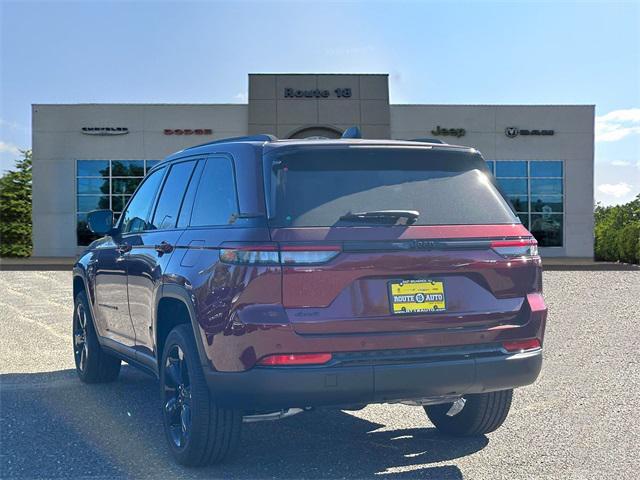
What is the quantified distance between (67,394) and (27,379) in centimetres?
87

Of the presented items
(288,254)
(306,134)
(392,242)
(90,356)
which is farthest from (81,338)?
(306,134)

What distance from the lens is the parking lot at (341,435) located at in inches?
181

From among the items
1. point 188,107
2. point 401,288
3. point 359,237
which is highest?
point 188,107

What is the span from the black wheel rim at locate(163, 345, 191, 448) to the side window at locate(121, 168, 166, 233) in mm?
1365

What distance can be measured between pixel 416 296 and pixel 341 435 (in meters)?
1.64

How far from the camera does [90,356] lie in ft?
23.1

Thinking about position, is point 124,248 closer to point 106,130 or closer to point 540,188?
point 106,130

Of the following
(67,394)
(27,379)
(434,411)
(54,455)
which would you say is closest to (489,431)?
(434,411)

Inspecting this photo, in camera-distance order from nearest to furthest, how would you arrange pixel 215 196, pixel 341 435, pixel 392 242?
pixel 392 242
pixel 215 196
pixel 341 435

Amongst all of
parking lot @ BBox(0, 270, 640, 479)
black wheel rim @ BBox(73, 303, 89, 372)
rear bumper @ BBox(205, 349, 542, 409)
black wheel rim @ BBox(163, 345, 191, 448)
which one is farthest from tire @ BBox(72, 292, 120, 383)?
rear bumper @ BBox(205, 349, 542, 409)

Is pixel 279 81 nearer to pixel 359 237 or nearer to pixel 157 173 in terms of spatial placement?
pixel 157 173

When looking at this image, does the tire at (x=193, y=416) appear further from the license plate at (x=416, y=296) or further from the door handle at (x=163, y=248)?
the license plate at (x=416, y=296)

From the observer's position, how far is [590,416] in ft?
19.2

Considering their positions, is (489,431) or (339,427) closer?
(489,431)
